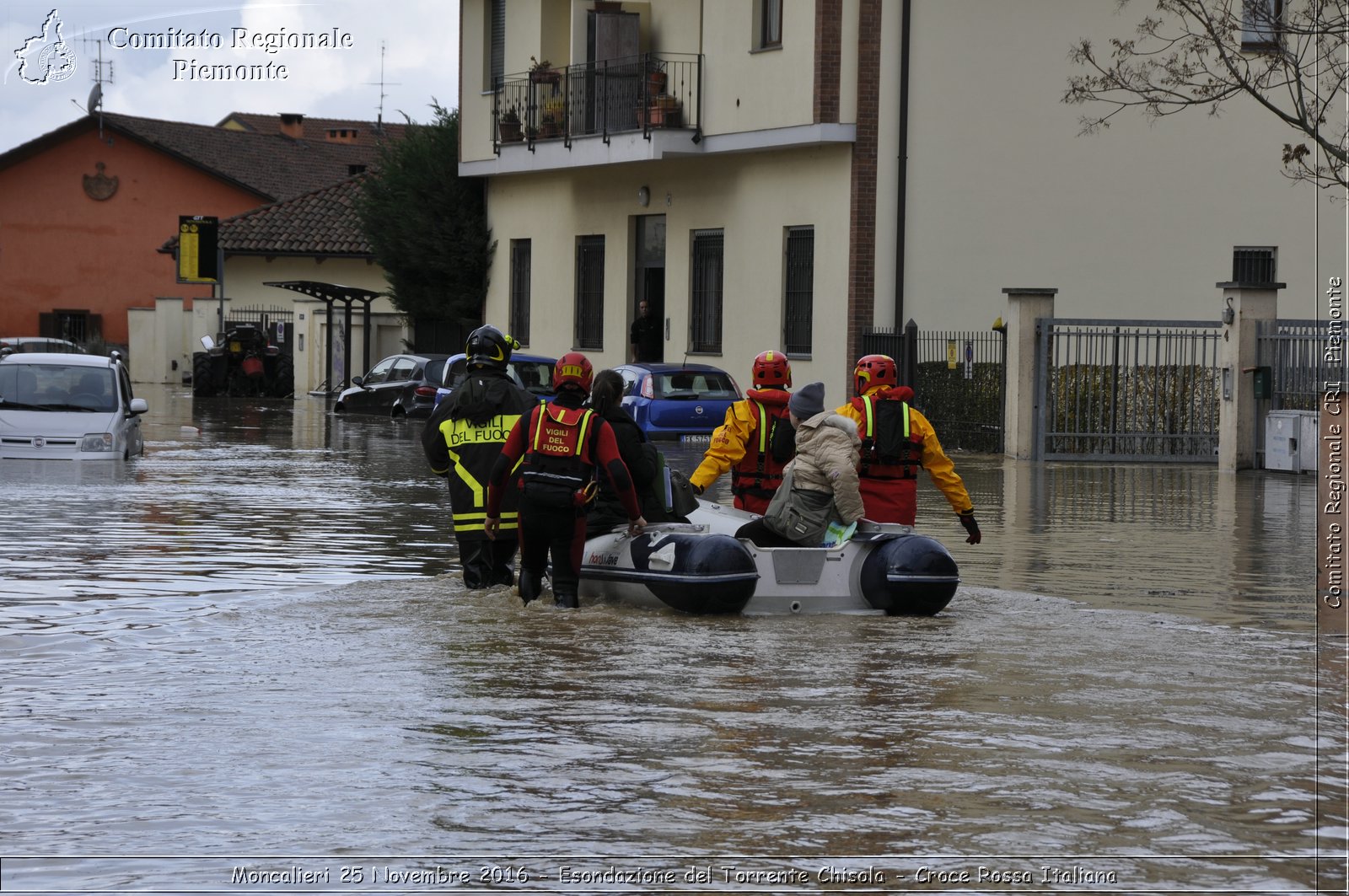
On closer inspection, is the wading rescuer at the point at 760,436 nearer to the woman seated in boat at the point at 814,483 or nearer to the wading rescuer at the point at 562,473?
the woman seated in boat at the point at 814,483

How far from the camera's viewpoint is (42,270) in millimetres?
66812

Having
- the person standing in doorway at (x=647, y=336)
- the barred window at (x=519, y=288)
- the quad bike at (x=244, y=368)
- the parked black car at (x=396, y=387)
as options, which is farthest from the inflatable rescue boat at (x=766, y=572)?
the quad bike at (x=244, y=368)

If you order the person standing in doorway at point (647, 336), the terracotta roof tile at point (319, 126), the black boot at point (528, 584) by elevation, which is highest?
the terracotta roof tile at point (319, 126)

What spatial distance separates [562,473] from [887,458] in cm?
216

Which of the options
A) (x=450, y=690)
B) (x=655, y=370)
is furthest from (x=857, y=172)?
(x=450, y=690)

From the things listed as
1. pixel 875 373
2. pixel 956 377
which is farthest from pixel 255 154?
pixel 875 373

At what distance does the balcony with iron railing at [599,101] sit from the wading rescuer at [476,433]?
836 inches

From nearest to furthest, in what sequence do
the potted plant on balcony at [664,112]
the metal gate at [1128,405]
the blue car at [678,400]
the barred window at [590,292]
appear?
the metal gate at [1128,405], the blue car at [678,400], the potted plant on balcony at [664,112], the barred window at [590,292]

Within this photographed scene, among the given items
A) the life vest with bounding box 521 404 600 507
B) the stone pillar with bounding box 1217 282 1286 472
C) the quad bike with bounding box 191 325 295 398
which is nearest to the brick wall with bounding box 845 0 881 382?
the stone pillar with bounding box 1217 282 1286 472

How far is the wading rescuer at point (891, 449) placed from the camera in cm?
1260

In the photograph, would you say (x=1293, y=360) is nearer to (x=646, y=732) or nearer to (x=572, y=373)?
(x=572, y=373)

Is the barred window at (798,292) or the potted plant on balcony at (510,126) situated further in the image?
the potted plant on balcony at (510,126)

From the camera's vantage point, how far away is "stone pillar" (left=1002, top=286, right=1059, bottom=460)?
90.0 ft

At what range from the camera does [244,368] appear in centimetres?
4975
